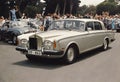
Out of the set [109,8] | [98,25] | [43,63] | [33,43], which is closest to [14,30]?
[98,25]

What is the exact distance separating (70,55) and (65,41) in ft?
2.01

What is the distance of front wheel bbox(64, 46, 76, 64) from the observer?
8664 millimetres

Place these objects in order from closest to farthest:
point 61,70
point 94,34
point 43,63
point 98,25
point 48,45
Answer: point 61,70 < point 48,45 < point 43,63 < point 94,34 < point 98,25

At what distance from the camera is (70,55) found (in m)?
8.88

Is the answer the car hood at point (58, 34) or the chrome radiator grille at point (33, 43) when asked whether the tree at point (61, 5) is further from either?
the chrome radiator grille at point (33, 43)

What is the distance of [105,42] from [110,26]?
1186 centimetres

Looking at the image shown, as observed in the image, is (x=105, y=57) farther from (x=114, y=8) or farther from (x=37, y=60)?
(x=114, y=8)

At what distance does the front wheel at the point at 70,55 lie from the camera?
866 cm

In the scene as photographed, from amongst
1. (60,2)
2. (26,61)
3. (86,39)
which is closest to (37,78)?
(26,61)

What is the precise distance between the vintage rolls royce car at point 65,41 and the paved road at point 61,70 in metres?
0.38

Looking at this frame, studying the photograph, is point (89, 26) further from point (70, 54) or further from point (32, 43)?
point (32, 43)

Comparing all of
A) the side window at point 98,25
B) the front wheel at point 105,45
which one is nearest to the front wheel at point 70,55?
the side window at point 98,25

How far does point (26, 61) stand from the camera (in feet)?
30.8

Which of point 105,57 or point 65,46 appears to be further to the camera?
point 105,57
